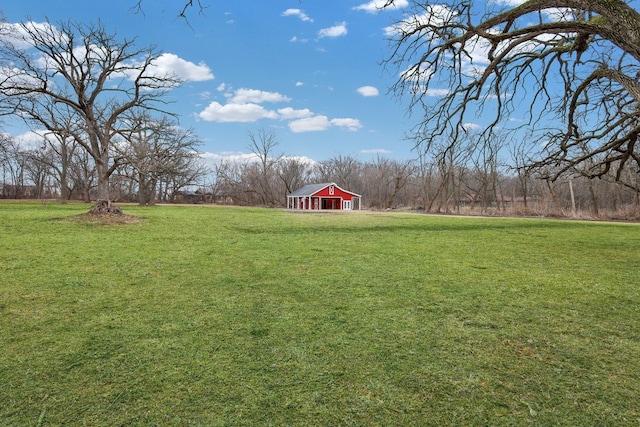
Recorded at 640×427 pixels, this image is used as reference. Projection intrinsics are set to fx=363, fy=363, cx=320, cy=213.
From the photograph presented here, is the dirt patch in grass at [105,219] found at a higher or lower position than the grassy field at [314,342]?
higher

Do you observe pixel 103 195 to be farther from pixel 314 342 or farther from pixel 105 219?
pixel 314 342

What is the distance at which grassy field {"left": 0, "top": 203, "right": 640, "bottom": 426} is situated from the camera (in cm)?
242

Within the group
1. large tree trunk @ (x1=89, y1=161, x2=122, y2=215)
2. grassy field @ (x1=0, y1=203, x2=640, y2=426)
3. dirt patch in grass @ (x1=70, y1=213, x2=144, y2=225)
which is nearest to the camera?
grassy field @ (x1=0, y1=203, x2=640, y2=426)

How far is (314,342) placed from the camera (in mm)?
3410

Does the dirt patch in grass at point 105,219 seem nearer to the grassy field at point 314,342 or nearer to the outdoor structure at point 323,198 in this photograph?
the grassy field at point 314,342

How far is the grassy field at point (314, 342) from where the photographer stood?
242cm

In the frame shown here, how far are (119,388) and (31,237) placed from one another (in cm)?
871

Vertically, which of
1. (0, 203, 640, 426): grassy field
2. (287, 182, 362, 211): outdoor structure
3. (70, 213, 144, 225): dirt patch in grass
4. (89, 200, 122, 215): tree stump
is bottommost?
(0, 203, 640, 426): grassy field

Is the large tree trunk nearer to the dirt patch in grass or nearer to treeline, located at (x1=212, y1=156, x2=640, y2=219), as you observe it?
the dirt patch in grass

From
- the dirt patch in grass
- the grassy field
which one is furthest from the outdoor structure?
the grassy field

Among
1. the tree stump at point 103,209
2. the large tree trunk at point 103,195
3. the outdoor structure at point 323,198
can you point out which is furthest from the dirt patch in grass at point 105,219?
the outdoor structure at point 323,198

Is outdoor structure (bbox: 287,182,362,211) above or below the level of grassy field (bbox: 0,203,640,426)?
above

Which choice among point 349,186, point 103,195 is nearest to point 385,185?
point 349,186

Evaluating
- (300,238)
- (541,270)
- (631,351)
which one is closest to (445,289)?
(631,351)
